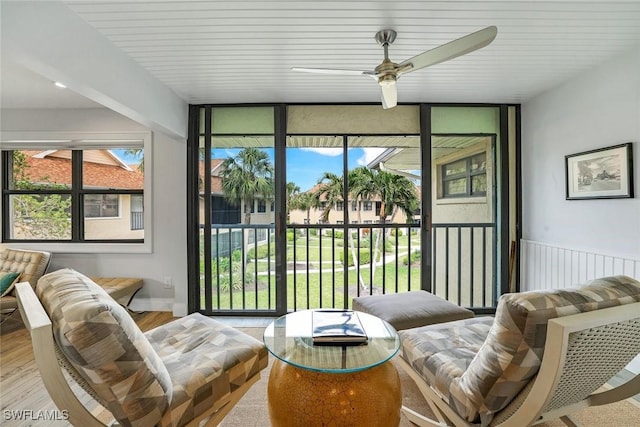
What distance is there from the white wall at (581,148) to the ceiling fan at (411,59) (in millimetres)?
1574

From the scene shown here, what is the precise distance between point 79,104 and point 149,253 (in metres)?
1.76

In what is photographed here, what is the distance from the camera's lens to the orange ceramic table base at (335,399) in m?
1.23

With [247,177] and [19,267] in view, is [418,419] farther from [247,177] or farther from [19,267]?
[19,267]

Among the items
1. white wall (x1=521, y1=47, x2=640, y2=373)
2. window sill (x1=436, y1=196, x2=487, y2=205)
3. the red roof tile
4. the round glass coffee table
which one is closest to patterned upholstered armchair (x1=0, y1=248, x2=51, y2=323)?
the red roof tile

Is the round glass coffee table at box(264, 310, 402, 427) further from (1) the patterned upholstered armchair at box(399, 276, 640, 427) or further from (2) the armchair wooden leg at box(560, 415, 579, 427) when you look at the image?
(2) the armchair wooden leg at box(560, 415, 579, 427)

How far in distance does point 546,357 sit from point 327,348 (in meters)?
0.85

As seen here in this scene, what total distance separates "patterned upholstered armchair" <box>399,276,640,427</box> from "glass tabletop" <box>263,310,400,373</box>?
Result: 308 mm

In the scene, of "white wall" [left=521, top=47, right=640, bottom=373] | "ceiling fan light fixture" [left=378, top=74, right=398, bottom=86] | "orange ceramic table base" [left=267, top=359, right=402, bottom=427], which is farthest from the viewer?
"white wall" [left=521, top=47, right=640, bottom=373]

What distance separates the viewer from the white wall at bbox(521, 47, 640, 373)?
215cm

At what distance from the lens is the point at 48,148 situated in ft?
11.0

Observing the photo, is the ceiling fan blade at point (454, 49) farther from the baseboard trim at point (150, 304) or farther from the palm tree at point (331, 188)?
the baseboard trim at point (150, 304)

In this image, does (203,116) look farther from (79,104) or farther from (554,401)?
(554,401)

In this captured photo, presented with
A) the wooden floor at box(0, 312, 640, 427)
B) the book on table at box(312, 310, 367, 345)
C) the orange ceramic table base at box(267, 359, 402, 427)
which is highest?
the book on table at box(312, 310, 367, 345)

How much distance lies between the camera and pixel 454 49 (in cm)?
157
